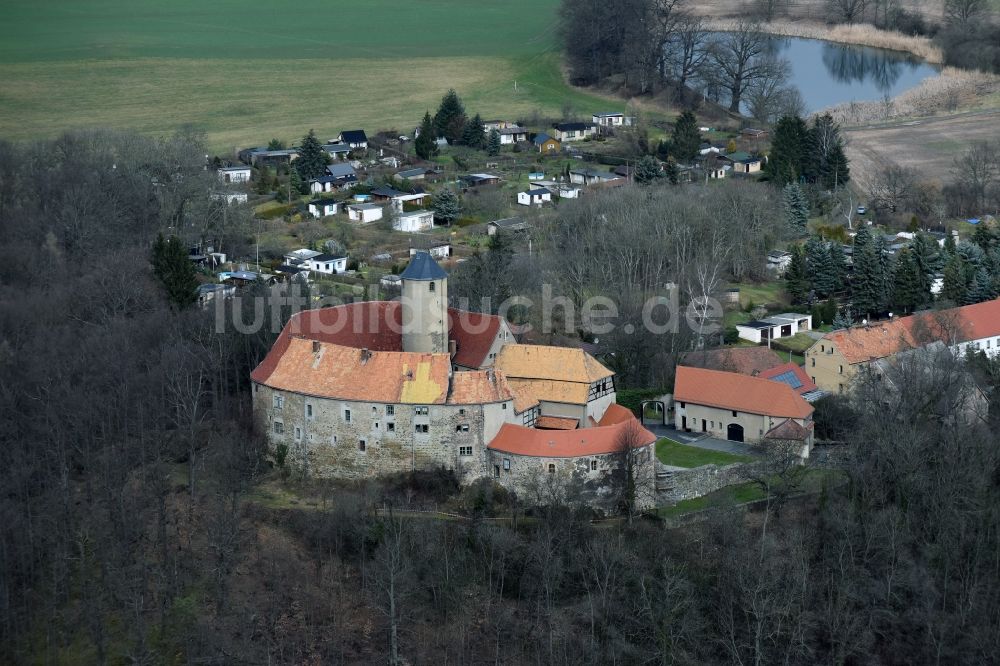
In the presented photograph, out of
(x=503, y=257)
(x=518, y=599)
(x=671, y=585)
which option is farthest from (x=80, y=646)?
(x=503, y=257)

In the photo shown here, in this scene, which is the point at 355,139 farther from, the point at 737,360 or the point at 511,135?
the point at 737,360

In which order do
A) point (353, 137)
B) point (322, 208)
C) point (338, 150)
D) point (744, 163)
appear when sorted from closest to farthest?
point (322, 208), point (744, 163), point (338, 150), point (353, 137)

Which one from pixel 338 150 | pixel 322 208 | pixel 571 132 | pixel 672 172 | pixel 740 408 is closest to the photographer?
pixel 740 408

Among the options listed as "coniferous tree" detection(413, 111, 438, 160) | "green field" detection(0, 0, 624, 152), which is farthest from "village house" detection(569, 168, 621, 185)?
"green field" detection(0, 0, 624, 152)

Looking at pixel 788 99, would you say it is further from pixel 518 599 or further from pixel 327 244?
pixel 518 599

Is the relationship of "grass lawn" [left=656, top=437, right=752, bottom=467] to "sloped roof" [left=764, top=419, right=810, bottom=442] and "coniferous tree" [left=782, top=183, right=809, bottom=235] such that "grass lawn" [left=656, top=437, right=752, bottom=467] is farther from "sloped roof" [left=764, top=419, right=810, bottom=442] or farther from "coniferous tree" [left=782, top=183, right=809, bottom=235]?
"coniferous tree" [left=782, top=183, right=809, bottom=235]

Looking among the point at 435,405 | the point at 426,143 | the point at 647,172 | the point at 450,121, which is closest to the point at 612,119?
the point at 450,121

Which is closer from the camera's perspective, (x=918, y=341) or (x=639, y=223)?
(x=918, y=341)

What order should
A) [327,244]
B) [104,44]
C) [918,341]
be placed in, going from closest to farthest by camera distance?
[918,341], [327,244], [104,44]
